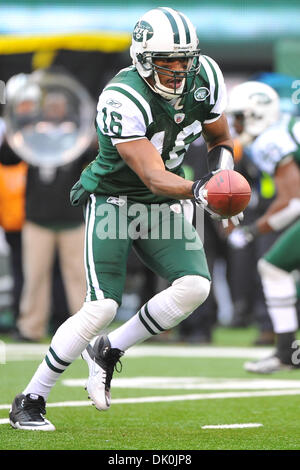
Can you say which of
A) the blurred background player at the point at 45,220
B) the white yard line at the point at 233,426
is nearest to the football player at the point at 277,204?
the blurred background player at the point at 45,220

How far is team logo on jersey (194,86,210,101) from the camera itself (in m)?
4.84

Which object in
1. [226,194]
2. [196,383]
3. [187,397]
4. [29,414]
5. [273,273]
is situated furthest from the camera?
[273,273]

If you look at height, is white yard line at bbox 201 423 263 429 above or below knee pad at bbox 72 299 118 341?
below

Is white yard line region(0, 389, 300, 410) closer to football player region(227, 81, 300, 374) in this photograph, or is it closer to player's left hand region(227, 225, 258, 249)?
football player region(227, 81, 300, 374)

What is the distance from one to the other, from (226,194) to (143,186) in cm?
65

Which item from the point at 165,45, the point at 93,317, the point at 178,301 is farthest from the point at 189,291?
the point at 165,45

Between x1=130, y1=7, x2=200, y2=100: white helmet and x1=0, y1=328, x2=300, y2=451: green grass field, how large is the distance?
146 cm

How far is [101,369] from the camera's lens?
16.4 feet

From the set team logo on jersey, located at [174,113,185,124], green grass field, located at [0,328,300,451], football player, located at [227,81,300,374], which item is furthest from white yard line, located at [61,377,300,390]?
team logo on jersey, located at [174,113,185,124]

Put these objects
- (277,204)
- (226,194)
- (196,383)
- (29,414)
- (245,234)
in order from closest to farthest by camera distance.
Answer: (226,194)
(29,414)
(196,383)
(277,204)
(245,234)

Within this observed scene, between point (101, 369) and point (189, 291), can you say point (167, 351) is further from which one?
point (189, 291)

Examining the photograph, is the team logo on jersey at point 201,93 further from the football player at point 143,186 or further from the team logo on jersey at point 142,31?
the team logo on jersey at point 142,31

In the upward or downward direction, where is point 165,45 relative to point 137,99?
upward

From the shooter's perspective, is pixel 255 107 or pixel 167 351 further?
pixel 167 351
